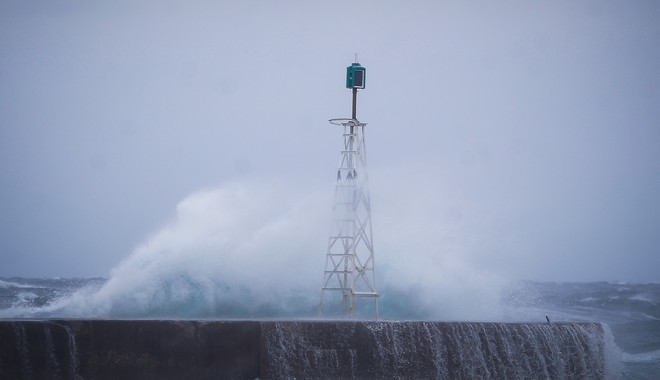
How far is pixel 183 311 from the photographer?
18266 mm

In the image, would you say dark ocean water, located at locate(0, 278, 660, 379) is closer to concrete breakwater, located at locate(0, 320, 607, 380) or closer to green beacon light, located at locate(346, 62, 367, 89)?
concrete breakwater, located at locate(0, 320, 607, 380)

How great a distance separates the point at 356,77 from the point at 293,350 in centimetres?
570

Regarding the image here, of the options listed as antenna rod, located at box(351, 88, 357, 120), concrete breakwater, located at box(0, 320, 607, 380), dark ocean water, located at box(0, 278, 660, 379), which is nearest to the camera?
concrete breakwater, located at box(0, 320, 607, 380)

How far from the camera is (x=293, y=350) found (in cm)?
1048

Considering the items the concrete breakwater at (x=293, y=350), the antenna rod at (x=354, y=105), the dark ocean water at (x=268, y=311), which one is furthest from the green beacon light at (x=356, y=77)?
the dark ocean water at (x=268, y=311)

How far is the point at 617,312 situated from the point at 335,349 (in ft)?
66.2

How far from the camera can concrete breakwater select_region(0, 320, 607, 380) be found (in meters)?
9.35

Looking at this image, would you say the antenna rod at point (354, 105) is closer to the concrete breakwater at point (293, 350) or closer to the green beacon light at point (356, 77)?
the green beacon light at point (356, 77)

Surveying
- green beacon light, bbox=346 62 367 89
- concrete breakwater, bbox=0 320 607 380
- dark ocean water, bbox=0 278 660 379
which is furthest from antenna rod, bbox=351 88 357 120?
dark ocean water, bbox=0 278 660 379

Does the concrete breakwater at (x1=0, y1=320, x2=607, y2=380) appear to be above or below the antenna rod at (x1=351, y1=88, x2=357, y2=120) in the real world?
below

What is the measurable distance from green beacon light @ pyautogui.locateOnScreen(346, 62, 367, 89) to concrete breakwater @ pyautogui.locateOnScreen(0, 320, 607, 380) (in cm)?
494

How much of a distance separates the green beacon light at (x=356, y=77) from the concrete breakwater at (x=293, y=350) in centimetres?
494

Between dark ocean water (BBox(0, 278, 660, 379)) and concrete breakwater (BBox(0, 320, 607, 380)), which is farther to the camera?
dark ocean water (BBox(0, 278, 660, 379))

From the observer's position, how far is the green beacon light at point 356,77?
13883 mm
